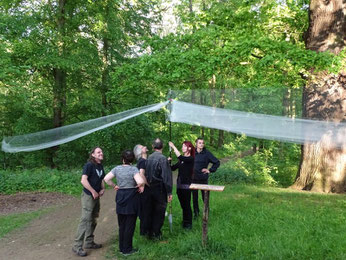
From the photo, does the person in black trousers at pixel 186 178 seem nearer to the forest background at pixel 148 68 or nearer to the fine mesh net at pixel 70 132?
the fine mesh net at pixel 70 132

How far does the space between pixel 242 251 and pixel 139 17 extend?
11.4 m

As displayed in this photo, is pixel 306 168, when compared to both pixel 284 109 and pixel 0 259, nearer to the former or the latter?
pixel 284 109

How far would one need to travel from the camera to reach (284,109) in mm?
5887

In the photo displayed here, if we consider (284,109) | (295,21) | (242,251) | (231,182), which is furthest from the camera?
(231,182)

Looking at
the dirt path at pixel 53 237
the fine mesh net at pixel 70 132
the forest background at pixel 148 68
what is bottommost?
the dirt path at pixel 53 237

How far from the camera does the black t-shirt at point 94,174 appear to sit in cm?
391

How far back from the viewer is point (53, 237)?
15.9ft

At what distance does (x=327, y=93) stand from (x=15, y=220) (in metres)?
7.66

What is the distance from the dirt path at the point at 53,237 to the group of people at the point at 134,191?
313 mm

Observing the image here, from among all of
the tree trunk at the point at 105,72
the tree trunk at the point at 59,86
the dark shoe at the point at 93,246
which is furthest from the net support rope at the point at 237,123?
the tree trunk at the point at 105,72

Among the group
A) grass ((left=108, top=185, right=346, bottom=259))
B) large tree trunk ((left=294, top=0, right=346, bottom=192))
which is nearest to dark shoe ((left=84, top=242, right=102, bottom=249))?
grass ((left=108, top=185, right=346, bottom=259))

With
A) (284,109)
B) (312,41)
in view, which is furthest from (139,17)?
(284,109)

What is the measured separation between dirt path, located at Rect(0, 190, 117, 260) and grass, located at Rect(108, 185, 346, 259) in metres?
0.64

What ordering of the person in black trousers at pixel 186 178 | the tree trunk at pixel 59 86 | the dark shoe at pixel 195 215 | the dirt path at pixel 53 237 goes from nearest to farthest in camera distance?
1. the dirt path at pixel 53 237
2. the person in black trousers at pixel 186 178
3. the dark shoe at pixel 195 215
4. the tree trunk at pixel 59 86
